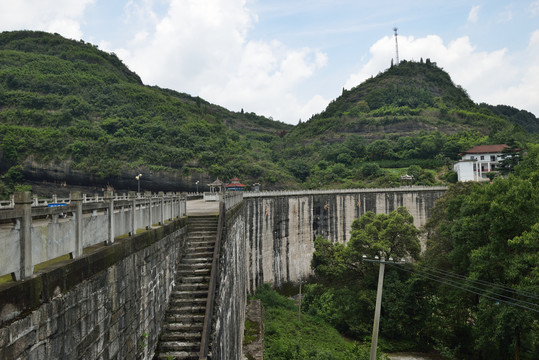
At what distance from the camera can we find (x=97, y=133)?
5984cm

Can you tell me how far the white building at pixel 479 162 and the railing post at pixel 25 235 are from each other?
214 ft

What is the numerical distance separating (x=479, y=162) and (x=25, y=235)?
70.3 metres

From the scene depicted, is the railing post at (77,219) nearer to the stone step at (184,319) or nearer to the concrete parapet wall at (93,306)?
the concrete parapet wall at (93,306)

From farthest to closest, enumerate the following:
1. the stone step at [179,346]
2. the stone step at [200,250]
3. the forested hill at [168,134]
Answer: the forested hill at [168,134] → the stone step at [200,250] → the stone step at [179,346]

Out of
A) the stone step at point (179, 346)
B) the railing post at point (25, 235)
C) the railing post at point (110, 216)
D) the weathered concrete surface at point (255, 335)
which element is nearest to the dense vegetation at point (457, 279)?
the weathered concrete surface at point (255, 335)

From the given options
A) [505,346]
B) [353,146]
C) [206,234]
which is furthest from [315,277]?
[353,146]

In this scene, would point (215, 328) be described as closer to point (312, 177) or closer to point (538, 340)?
point (538, 340)

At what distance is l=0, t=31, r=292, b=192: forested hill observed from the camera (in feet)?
174

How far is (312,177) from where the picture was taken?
75.3 metres

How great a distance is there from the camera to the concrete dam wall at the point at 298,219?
3325 cm

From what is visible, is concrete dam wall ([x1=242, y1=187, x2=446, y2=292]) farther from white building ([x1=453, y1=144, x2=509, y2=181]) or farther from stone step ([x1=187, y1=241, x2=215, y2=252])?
stone step ([x1=187, y1=241, x2=215, y2=252])

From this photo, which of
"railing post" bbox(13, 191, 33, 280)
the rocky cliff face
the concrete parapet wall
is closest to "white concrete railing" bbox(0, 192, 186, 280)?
"railing post" bbox(13, 191, 33, 280)

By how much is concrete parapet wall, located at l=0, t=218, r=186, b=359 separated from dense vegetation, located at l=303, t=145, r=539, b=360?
13.4m

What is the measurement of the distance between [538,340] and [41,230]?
15621 mm
